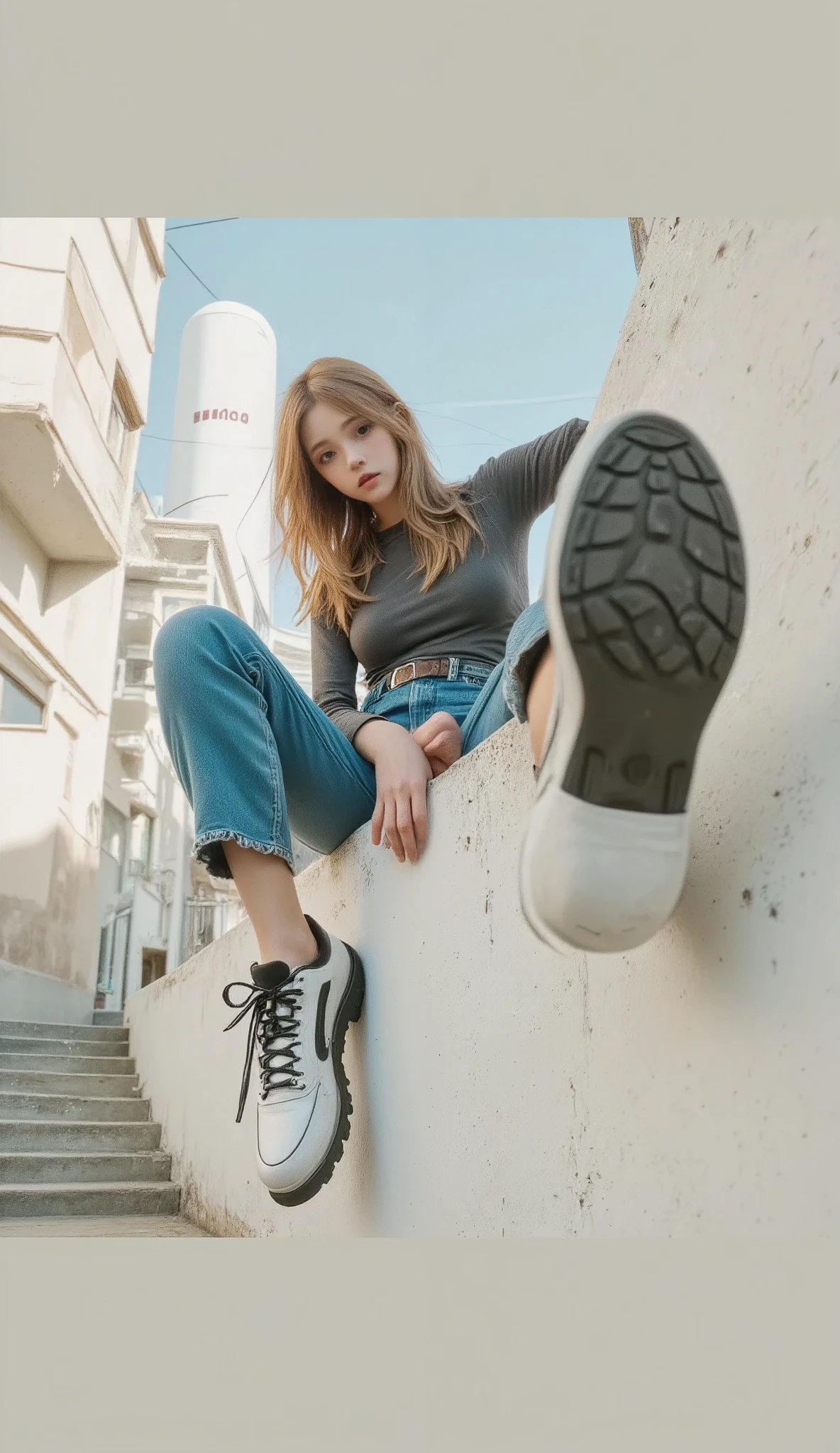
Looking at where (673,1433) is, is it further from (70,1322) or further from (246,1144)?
(246,1144)

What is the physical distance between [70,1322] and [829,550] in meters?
0.59

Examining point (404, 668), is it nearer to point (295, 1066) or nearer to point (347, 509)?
point (347, 509)

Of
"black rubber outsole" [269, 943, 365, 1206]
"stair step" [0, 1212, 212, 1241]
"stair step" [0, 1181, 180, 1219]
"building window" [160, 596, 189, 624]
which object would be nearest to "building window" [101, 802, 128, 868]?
"building window" [160, 596, 189, 624]

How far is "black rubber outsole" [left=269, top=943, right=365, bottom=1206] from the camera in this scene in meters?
0.89

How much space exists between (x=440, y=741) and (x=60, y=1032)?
14.7 feet

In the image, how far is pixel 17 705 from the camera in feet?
20.3

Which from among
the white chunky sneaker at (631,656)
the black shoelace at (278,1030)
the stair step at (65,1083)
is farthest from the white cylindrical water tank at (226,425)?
the white chunky sneaker at (631,656)

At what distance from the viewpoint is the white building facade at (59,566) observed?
5.70 metres

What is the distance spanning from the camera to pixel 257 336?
58.8 ft

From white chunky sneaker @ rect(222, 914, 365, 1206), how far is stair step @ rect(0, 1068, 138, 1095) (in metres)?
3.18

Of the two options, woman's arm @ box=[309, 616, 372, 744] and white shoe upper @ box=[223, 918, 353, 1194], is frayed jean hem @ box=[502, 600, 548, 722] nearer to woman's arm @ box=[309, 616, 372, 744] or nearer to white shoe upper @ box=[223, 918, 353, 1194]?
white shoe upper @ box=[223, 918, 353, 1194]

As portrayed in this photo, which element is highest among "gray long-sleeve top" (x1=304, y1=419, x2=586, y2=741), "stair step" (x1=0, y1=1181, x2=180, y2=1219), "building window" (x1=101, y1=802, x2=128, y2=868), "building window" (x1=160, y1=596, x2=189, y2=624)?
"building window" (x1=160, y1=596, x2=189, y2=624)

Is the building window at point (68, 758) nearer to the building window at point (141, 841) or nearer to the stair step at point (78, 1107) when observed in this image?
the building window at point (141, 841)

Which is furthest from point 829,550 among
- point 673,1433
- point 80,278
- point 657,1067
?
point 80,278
